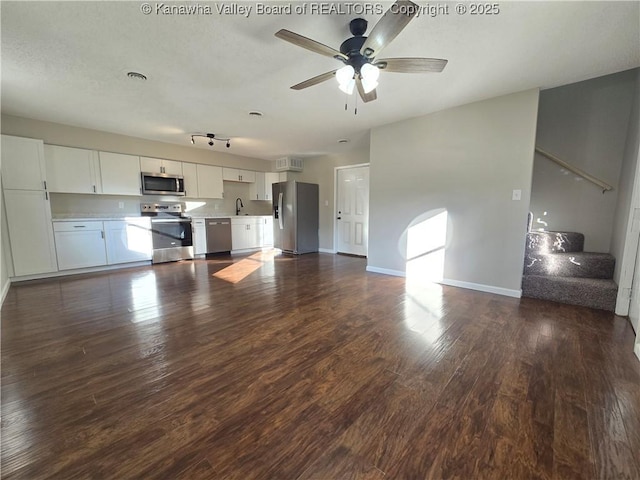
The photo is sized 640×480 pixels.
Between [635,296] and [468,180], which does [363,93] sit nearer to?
[468,180]

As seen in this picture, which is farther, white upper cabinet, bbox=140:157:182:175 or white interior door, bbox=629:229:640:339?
white upper cabinet, bbox=140:157:182:175

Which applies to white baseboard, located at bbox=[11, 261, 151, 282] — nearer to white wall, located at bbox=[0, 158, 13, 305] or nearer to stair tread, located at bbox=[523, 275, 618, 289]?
white wall, located at bbox=[0, 158, 13, 305]

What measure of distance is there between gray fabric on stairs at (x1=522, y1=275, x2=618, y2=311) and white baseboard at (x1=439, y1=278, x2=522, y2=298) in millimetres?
125

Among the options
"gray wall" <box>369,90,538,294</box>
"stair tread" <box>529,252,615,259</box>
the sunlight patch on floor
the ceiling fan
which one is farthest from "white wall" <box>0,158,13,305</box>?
"stair tread" <box>529,252,615,259</box>

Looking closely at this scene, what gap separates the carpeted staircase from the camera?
2.84 m

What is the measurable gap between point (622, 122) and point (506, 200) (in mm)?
1701

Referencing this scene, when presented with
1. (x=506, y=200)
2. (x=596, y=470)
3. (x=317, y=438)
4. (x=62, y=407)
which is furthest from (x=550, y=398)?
(x=62, y=407)

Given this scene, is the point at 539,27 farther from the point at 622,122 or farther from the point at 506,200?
the point at 622,122

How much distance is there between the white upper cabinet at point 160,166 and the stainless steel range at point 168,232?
67cm

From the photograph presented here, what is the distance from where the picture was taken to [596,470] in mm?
1098

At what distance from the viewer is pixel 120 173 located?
15.5 ft

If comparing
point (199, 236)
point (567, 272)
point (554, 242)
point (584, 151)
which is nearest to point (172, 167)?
point (199, 236)

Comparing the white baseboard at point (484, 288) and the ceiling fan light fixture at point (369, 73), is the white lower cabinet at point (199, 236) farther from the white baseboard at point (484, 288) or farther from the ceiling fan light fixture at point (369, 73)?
the white baseboard at point (484, 288)

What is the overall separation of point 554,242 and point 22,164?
290 inches
